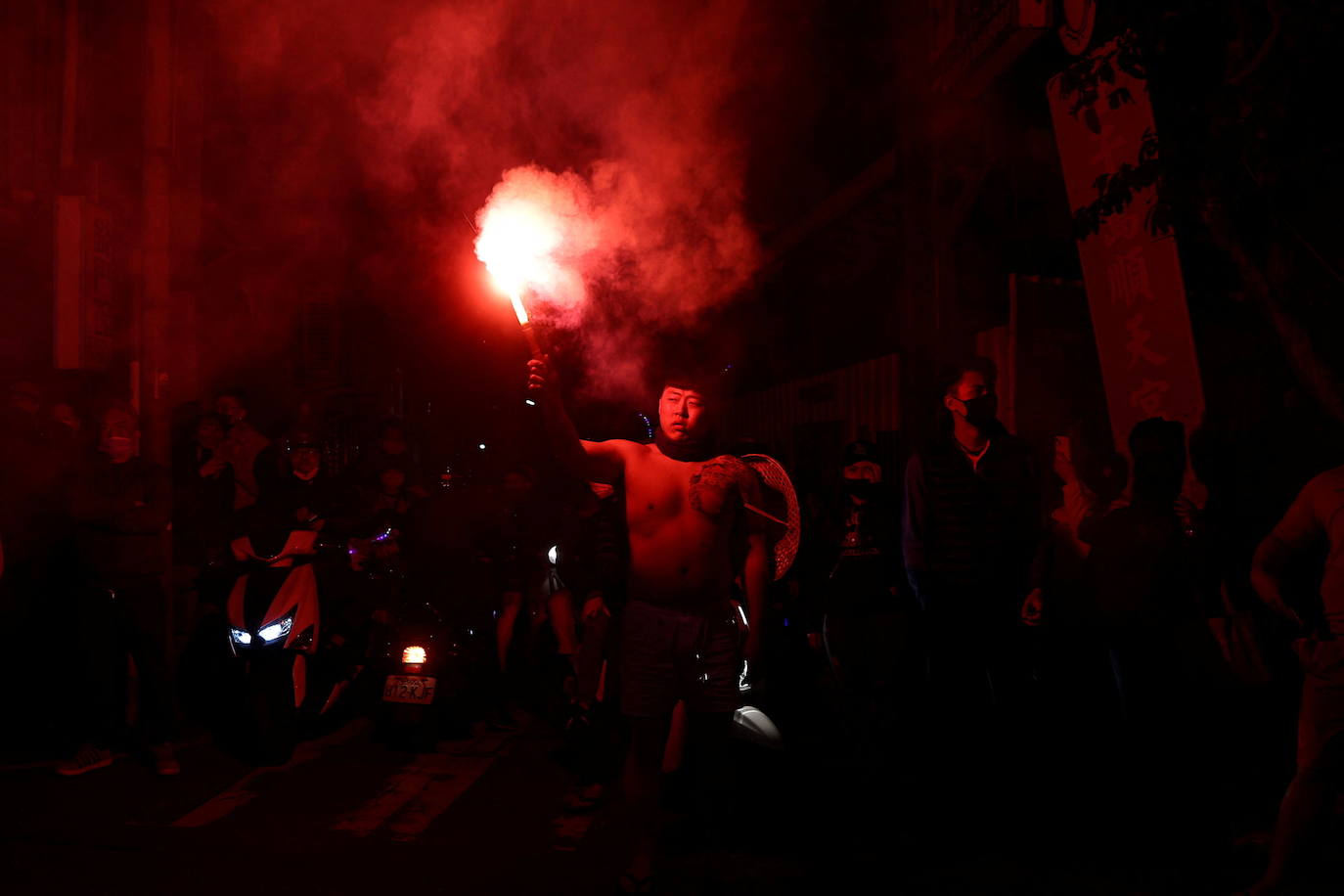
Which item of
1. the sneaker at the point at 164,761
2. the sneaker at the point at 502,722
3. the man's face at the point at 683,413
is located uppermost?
the man's face at the point at 683,413

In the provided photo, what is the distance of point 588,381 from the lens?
6.34 metres

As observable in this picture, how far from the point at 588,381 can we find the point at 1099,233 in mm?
3962

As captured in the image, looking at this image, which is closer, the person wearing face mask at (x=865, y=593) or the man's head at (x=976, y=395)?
the man's head at (x=976, y=395)

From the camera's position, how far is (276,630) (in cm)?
616

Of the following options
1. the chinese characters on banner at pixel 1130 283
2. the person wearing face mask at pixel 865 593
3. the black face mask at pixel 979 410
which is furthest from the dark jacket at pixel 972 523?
the chinese characters on banner at pixel 1130 283

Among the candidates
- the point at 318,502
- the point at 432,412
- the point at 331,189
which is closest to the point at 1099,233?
the point at 318,502

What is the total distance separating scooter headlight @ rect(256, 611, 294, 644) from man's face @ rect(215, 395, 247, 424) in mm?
2474

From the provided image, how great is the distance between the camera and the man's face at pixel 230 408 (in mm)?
7996

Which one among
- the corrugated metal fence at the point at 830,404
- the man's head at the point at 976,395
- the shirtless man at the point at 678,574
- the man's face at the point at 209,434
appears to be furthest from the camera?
the corrugated metal fence at the point at 830,404

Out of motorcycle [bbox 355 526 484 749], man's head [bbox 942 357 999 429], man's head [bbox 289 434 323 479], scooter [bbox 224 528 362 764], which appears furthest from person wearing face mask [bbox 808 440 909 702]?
man's head [bbox 289 434 323 479]

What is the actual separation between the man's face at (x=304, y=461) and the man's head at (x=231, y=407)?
5.67 feet

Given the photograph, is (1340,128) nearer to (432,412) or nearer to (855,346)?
(855,346)

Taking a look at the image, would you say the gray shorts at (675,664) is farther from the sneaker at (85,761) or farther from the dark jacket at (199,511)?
the dark jacket at (199,511)

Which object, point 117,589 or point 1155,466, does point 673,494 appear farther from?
point 117,589
